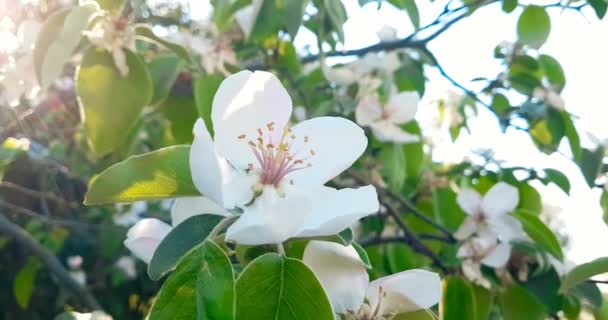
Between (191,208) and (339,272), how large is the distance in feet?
0.43

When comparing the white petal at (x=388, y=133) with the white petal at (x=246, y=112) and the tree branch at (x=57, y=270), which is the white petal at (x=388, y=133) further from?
the white petal at (x=246, y=112)

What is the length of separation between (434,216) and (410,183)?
0.33ft

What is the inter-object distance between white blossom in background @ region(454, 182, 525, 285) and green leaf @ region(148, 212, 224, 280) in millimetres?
615

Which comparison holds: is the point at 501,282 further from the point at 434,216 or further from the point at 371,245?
the point at 434,216

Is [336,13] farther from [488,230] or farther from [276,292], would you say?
[276,292]

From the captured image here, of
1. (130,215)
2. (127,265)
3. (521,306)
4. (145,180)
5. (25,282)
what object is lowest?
(127,265)

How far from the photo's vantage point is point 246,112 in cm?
59

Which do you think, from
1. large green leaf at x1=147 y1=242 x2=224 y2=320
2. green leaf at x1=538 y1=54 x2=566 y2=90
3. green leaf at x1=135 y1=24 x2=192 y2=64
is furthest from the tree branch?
green leaf at x1=538 y1=54 x2=566 y2=90

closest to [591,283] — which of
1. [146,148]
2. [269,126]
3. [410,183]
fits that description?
[269,126]

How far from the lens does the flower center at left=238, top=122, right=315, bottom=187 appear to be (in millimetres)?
605

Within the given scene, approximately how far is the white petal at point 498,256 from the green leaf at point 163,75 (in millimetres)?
536

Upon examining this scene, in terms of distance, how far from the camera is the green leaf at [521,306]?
1.06m

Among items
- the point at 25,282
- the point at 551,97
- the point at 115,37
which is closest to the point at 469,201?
the point at 551,97

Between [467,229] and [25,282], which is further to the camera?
[25,282]
